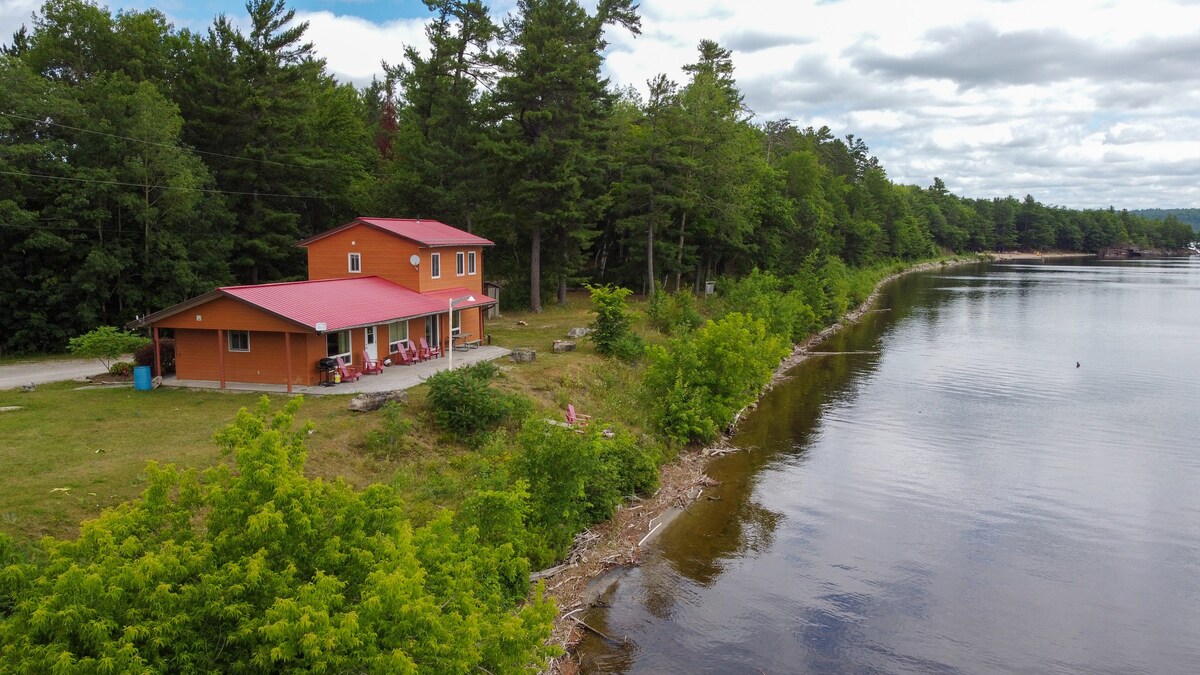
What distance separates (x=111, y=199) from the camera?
30719mm

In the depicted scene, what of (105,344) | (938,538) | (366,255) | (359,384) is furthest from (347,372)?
(938,538)

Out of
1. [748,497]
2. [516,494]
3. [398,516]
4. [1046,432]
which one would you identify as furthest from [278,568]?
[1046,432]

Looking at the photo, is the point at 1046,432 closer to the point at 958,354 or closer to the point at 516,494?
the point at 958,354

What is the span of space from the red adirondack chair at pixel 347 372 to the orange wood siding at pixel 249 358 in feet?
2.15

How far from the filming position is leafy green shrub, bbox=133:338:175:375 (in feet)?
80.1

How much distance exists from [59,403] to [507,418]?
12.1 meters

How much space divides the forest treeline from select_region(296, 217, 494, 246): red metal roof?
583 cm

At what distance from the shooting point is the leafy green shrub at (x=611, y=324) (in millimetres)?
31453

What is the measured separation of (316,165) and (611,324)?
19.7 meters

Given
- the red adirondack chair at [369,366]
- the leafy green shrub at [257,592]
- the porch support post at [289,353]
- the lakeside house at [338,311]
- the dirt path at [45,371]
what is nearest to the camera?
the leafy green shrub at [257,592]

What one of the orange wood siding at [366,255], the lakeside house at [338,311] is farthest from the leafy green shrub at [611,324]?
the orange wood siding at [366,255]

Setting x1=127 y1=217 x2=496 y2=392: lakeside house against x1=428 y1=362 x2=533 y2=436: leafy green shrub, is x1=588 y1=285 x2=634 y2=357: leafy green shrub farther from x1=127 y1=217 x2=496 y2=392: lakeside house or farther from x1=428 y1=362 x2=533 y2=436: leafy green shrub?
x1=428 y1=362 x2=533 y2=436: leafy green shrub

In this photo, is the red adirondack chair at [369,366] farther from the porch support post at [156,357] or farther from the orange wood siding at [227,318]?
the porch support post at [156,357]

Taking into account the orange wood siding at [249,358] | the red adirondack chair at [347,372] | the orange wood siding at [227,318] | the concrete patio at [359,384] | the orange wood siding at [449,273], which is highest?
the orange wood siding at [449,273]
